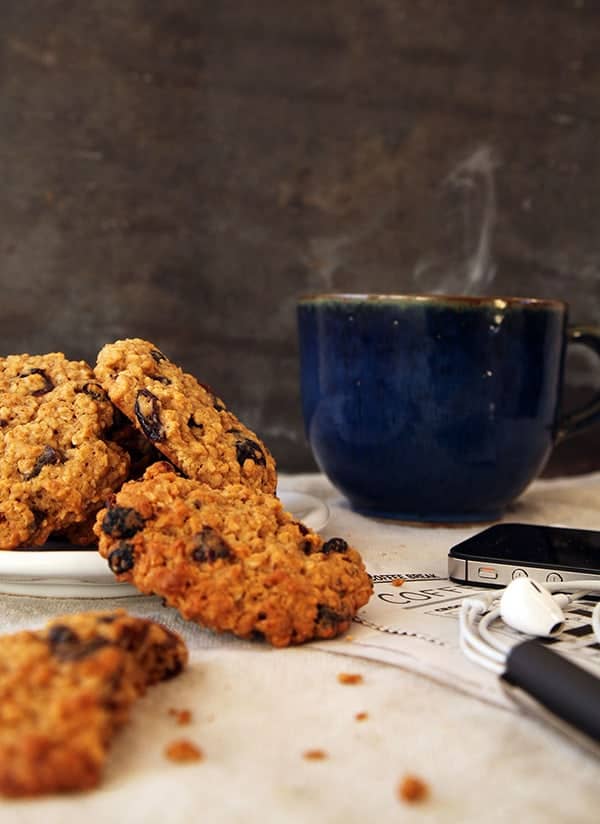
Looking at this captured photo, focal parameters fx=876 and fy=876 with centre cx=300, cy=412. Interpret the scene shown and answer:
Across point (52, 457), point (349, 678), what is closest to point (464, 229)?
point (52, 457)

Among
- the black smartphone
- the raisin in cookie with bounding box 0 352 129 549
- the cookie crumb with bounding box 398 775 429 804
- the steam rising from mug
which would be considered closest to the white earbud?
the black smartphone

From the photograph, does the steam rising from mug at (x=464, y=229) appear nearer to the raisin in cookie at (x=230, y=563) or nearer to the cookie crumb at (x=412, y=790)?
the raisin in cookie at (x=230, y=563)

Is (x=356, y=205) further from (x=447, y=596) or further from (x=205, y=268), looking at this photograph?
(x=447, y=596)

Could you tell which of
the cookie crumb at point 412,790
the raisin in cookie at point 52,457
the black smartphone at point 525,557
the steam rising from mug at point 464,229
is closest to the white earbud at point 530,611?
the black smartphone at point 525,557

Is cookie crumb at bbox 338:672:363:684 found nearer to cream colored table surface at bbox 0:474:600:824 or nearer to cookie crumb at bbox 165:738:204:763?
cream colored table surface at bbox 0:474:600:824

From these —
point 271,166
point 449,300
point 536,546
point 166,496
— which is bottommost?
point 536,546

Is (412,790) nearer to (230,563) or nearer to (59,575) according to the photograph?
(230,563)
